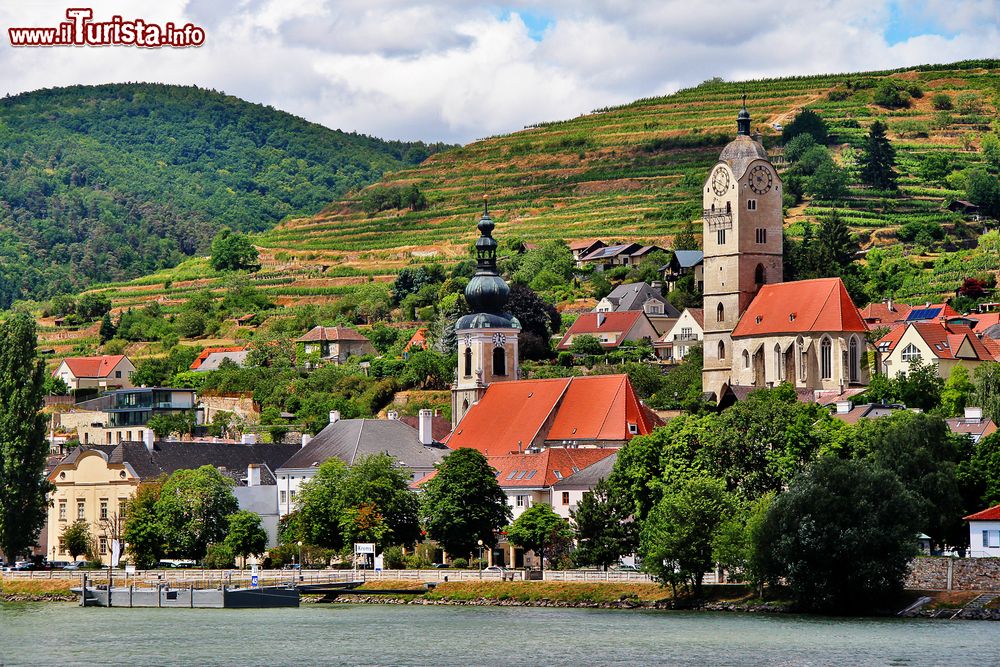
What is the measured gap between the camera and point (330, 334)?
440 feet

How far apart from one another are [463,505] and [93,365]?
66599 millimetres

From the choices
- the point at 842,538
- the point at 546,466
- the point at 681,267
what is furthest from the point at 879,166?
the point at 842,538

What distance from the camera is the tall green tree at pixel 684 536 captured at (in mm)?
66625

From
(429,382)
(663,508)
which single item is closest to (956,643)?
(663,508)

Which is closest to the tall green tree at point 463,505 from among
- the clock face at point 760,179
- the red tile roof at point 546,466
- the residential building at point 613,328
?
the red tile roof at point 546,466

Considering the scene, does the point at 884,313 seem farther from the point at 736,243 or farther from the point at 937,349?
the point at 937,349

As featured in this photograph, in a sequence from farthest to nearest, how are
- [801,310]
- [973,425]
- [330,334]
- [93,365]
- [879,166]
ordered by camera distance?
[879,166] < [93,365] < [330,334] < [801,310] < [973,425]

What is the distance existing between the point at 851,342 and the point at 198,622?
Result: 4501 cm

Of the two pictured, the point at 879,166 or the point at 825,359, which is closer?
the point at 825,359

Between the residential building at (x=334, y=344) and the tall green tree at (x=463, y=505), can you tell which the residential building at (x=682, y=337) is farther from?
the tall green tree at (x=463, y=505)

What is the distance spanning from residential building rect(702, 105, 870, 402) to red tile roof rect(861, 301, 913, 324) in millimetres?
9184

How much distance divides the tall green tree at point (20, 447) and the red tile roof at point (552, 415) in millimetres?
20225

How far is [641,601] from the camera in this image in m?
69.2

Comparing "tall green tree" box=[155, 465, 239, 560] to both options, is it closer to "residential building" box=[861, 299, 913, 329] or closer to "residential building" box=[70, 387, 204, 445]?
"residential building" box=[70, 387, 204, 445]
